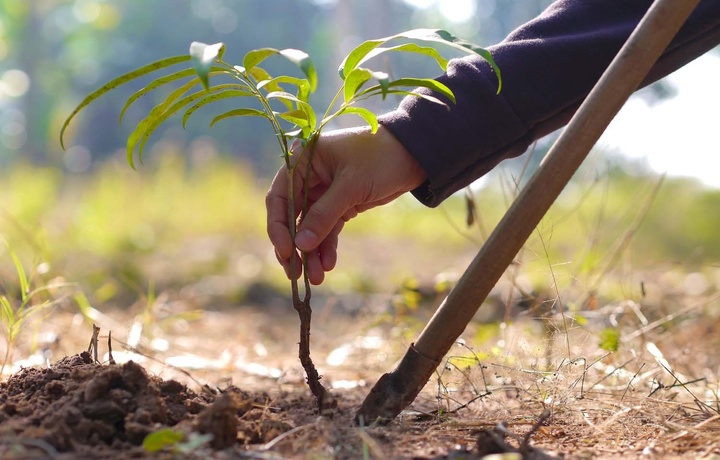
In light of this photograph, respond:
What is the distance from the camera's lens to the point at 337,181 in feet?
4.81

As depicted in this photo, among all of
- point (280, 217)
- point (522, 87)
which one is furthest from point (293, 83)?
point (522, 87)

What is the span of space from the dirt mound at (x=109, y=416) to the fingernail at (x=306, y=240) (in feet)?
1.08

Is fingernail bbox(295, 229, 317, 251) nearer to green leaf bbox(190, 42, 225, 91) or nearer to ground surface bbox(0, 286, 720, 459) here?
ground surface bbox(0, 286, 720, 459)

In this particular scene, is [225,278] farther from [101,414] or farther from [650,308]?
[101,414]

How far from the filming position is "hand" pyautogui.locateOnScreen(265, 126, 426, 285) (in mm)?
1440

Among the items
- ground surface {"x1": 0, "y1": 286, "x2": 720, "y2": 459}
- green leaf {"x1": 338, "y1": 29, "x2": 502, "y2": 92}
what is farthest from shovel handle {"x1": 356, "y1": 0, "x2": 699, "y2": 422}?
ground surface {"x1": 0, "y1": 286, "x2": 720, "y2": 459}

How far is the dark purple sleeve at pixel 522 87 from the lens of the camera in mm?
1544

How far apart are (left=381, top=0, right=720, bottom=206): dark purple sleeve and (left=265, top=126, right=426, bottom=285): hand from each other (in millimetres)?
49

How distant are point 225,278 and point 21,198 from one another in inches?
97.6

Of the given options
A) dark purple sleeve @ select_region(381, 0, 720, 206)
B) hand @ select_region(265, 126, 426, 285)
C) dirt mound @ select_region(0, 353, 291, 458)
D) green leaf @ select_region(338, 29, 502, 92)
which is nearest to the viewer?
dirt mound @ select_region(0, 353, 291, 458)

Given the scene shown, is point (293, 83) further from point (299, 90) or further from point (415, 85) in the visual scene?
point (415, 85)

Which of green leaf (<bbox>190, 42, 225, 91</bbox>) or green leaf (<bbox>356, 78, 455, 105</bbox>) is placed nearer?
green leaf (<bbox>190, 42, 225, 91</bbox>)

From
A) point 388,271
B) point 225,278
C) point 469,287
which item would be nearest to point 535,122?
point 469,287

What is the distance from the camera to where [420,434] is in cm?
133
